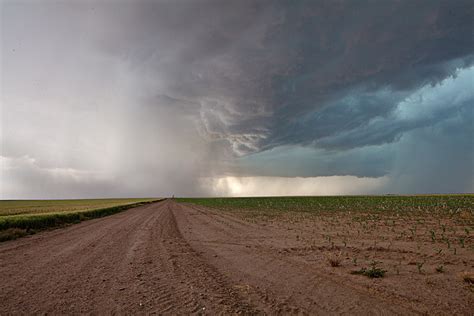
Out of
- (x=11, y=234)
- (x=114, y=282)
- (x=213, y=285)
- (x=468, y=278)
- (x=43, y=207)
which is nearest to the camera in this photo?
(x=468, y=278)

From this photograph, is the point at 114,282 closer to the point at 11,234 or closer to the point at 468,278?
the point at 468,278

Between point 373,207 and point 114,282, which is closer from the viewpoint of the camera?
point 114,282

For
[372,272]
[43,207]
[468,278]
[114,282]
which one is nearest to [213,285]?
[114,282]

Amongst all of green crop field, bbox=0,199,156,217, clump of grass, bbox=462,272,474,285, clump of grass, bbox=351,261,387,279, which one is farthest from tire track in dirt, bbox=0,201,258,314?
green crop field, bbox=0,199,156,217

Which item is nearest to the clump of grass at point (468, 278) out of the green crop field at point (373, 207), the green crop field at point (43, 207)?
the green crop field at point (373, 207)

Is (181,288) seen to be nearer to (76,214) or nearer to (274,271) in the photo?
(274,271)

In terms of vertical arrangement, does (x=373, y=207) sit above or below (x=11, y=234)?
below

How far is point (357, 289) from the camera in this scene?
6.09 meters

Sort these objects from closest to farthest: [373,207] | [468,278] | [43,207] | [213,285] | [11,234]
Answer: [468,278], [213,285], [11,234], [373,207], [43,207]

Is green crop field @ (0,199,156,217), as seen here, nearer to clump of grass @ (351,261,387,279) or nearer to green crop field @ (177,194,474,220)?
green crop field @ (177,194,474,220)

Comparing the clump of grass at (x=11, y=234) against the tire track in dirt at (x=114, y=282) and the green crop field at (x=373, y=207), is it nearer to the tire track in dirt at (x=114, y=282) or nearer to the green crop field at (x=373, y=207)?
the tire track in dirt at (x=114, y=282)

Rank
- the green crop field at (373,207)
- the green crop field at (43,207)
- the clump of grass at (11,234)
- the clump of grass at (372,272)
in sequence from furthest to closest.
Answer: the green crop field at (43,207), the green crop field at (373,207), the clump of grass at (11,234), the clump of grass at (372,272)

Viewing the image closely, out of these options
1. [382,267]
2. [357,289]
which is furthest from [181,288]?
[382,267]

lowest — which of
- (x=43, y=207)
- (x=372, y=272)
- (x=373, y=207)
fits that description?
(x=373, y=207)
